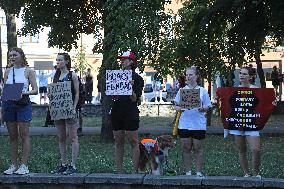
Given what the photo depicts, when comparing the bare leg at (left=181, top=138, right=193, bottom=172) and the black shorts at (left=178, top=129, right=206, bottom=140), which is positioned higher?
the black shorts at (left=178, top=129, right=206, bottom=140)

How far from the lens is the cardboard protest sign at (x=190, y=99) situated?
895 cm

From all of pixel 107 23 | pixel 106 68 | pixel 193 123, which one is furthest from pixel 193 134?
pixel 107 23

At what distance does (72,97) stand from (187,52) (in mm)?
13415

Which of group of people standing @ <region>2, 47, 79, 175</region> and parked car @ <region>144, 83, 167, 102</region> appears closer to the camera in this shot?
group of people standing @ <region>2, 47, 79, 175</region>

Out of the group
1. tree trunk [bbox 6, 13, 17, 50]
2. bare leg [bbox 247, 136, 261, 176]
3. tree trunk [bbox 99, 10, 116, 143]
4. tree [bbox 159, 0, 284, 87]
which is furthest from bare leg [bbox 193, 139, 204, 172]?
tree trunk [bbox 6, 13, 17, 50]

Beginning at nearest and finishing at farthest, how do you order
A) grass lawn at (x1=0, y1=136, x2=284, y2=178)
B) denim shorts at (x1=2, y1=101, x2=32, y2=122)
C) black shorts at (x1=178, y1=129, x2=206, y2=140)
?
denim shorts at (x1=2, y1=101, x2=32, y2=122) → black shorts at (x1=178, y1=129, x2=206, y2=140) → grass lawn at (x1=0, y1=136, x2=284, y2=178)

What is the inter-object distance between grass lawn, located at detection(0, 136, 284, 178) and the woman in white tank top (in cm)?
74

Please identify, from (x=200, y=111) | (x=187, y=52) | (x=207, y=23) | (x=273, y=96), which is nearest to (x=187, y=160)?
(x=200, y=111)

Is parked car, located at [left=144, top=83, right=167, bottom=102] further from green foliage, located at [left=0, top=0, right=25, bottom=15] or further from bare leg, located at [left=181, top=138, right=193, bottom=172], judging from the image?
bare leg, located at [left=181, top=138, right=193, bottom=172]

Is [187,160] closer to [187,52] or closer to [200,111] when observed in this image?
[200,111]

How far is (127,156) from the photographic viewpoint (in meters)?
13.0

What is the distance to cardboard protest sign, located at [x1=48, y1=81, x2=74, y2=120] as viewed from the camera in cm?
888

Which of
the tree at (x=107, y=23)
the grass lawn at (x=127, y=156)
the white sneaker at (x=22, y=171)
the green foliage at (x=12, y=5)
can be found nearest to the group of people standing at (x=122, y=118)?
the white sneaker at (x=22, y=171)

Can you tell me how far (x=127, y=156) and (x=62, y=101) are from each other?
4339 mm
